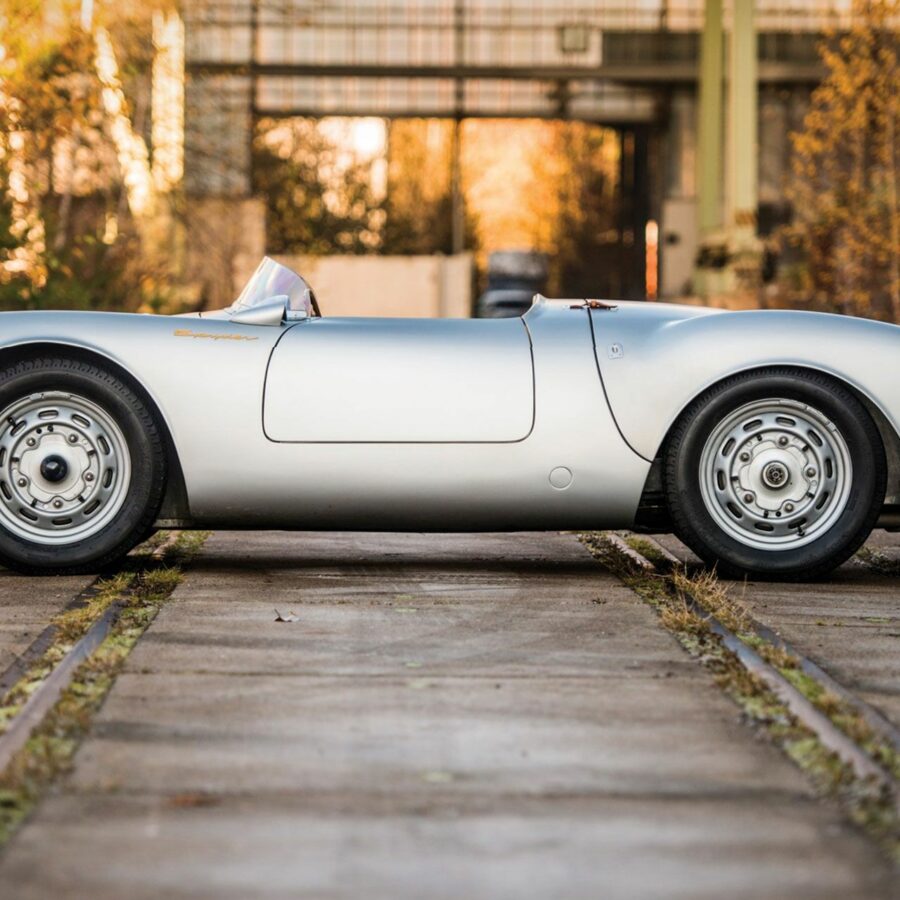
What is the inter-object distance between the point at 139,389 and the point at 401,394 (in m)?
0.89

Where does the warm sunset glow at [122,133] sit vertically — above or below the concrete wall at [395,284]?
above

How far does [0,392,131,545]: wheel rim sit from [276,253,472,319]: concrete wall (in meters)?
29.6

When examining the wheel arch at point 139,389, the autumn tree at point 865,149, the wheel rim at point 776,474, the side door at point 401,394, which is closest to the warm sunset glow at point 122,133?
the autumn tree at point 865,149

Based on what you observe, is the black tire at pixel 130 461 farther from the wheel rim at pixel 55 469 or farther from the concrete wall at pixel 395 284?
the concrete wall at pixel 395 284

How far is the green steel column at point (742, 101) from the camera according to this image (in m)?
28.6

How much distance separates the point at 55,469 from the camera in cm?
620

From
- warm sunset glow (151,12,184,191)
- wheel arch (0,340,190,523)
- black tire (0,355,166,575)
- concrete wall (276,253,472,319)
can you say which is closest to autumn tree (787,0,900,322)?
warm sunset glow (151,12,184,191)

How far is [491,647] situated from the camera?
15.8 feet

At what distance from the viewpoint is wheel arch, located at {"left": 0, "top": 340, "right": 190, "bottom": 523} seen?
245 inches

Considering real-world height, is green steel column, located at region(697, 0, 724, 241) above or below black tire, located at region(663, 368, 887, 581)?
above

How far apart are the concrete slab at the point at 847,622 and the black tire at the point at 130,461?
196cm

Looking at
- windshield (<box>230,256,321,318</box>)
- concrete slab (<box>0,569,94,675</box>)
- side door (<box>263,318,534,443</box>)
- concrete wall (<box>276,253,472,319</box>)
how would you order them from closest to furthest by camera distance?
concrete slab (<box>0,569,94,675</box>) < side door (<box>263,318,534,443</box>) < windshield (<box>230,256,321,318</box>) < concrete wall (<box>276,253,472,319</box>)

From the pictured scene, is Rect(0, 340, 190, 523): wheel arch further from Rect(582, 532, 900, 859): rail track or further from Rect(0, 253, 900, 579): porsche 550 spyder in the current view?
Rect(582, 532, 900, 859): rail track

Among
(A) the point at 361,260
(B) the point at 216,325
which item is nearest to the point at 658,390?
(B) the point at 216,325
